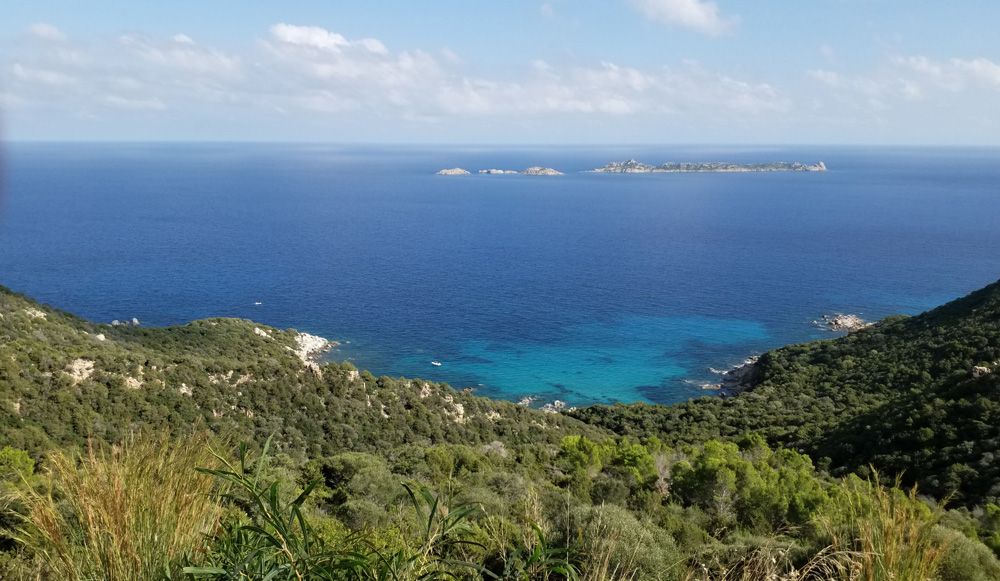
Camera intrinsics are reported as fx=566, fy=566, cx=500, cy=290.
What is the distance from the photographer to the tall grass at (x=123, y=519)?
2.78 meters

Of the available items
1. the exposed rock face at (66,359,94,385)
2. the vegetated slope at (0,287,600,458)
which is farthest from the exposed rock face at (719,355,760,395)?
the exposed rock face at (66,359,94,385)

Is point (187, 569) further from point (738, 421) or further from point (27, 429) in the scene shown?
point (738, 421)

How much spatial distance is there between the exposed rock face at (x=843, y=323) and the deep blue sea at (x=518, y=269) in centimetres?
152

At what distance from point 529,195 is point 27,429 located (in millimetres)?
133793

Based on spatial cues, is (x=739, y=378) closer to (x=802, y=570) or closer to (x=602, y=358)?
(x=602, y=358)

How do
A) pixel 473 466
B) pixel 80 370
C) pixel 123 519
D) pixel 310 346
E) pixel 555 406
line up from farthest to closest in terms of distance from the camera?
pixel 310 346, pixel 555 406, pixel 80 370, pixel 473 466, pixel 123 519

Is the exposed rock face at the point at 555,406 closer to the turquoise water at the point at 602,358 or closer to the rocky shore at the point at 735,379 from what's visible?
the turquoise water at the point at 602,358

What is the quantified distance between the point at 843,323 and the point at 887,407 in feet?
101

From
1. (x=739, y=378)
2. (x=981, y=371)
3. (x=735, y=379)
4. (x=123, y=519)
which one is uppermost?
(x=123, y=519)

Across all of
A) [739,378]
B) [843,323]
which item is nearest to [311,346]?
[739,378]

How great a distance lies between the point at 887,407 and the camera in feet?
74.9

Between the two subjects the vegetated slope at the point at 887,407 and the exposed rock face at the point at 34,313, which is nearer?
the vegetated slope at the point at 887,407

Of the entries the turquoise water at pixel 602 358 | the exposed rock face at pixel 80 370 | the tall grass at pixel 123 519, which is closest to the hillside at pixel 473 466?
the tall grass at pixel 123 519

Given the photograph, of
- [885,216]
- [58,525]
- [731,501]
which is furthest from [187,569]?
[885,216]
